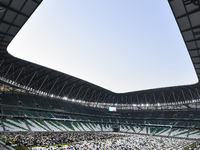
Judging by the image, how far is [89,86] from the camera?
70938mm

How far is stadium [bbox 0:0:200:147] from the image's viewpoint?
2058 centimetres

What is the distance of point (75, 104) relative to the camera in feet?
288

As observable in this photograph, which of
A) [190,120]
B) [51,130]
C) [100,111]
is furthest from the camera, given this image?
[100,111]

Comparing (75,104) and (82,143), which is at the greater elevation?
(75,104)

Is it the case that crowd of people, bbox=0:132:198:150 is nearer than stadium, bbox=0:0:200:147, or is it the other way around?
stadium, bbox=0:0:200:147

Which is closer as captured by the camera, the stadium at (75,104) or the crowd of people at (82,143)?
the stadium at (75,104)

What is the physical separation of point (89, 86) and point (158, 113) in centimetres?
4191

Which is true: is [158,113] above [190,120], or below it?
above

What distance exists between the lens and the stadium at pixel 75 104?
20578 millimetres

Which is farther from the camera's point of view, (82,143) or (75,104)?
(75,104)

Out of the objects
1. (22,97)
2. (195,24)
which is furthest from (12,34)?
(22,97)

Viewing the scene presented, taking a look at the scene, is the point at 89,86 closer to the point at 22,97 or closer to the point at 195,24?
the point at 22,97

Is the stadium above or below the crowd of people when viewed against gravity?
above

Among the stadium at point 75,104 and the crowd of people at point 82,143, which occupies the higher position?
the stadium at point 75,104
